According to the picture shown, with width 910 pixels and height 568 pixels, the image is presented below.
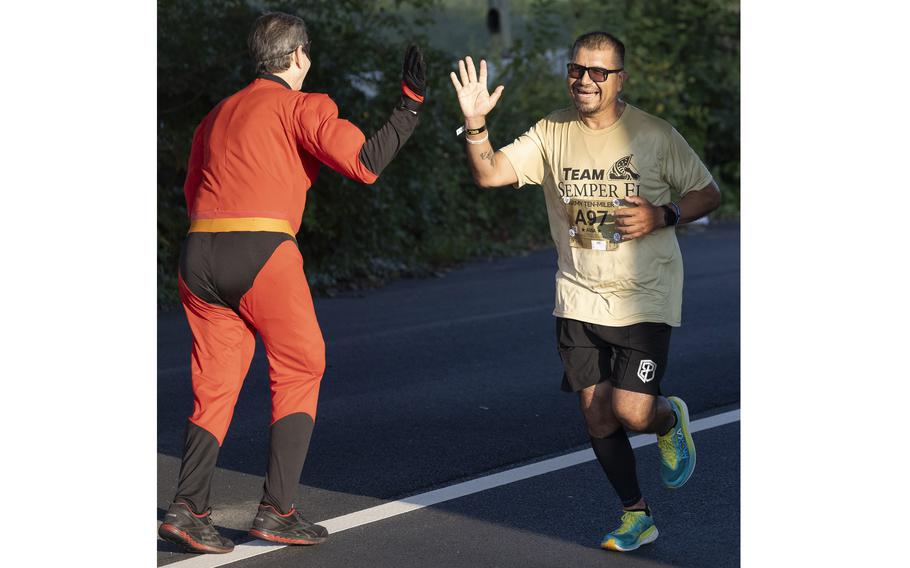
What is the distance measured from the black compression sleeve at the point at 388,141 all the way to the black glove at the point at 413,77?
0.14ft

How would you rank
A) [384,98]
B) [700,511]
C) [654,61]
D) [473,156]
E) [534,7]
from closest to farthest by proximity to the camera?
[473,156] → [700,511] → [384,98] → [534,7] → [654,61]

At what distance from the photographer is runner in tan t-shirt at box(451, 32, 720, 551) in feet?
18.8

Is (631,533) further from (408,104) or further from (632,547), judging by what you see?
(408,104)

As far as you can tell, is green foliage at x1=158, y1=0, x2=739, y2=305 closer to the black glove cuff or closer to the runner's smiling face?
the black glove cuff

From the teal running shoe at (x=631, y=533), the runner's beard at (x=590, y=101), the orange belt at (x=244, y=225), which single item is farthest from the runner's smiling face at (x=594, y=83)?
the teal running shoe at (x=631, y=533)

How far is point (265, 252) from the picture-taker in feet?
18.9

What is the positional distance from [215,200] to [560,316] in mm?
1422

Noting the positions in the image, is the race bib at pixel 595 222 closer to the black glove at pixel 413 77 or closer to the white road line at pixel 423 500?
the black glove at pixel 413 77

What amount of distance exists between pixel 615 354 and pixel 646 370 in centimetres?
14

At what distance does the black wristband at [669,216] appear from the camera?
570 cm

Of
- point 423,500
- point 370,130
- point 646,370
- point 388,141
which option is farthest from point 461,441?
point 370,130
